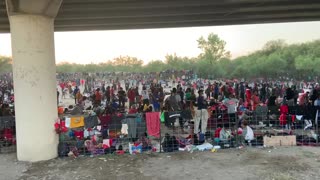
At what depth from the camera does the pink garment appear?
12.3 meters

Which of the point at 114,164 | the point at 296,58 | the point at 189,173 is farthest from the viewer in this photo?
the point at 296,58

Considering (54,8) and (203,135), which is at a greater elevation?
(54,8)

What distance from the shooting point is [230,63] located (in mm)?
62844

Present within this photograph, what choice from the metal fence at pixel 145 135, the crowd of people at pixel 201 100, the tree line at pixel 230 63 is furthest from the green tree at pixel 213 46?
the metal fence at pixel 145 135

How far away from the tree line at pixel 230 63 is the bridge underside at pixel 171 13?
830 inches

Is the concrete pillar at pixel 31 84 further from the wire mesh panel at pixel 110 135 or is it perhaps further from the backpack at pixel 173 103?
the backpack at pixel 173 103

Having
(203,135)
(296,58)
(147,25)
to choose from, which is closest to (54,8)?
(203,135)

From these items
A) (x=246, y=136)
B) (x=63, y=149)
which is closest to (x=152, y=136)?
(x=63, y=149)

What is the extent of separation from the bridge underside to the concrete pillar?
530 centimetres

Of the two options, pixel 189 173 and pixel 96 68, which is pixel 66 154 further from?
pixel 96 68

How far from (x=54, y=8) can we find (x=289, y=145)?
850cm

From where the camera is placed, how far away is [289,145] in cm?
1226

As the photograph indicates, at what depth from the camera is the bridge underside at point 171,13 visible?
17438 mm

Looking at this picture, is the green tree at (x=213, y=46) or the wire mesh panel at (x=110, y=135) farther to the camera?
the green tree at (x=213, y=46)
